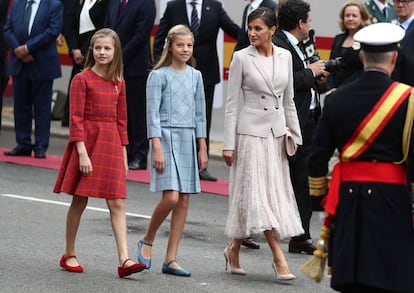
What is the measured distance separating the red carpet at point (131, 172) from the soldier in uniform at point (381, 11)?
2.45 metres

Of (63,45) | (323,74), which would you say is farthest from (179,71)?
(63,45)

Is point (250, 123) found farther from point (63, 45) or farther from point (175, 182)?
point (63, 45)

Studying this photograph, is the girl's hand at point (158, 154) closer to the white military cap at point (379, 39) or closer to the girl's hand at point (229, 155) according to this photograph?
the girl's hand at point (229, 155)

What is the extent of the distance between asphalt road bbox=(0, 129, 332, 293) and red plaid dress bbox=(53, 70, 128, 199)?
599 millimetres

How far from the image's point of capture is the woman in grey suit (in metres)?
9.03

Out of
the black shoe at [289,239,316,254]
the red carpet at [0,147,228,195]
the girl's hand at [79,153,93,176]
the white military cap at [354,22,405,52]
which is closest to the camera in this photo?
the white military cap at [354,22,405,52]

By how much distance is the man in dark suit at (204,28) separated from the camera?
45.8 feet

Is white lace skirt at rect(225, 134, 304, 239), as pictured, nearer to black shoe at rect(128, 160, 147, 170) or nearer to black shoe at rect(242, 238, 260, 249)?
black shoe at rect(242, 238, 260, 249)

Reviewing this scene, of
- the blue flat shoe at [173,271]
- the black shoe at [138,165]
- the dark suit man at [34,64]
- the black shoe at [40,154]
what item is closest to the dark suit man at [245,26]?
the black shoe at [138,165]

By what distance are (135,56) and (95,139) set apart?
226 inches

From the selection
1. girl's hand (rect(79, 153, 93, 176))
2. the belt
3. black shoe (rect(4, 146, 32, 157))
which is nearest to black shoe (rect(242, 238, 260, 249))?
girl's hand (rect(79, 153, 93, 176))

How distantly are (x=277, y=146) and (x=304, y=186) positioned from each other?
4.11 feet

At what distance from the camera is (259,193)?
9.03m

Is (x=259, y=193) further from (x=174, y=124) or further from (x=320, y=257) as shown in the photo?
(x=320, y=257)
